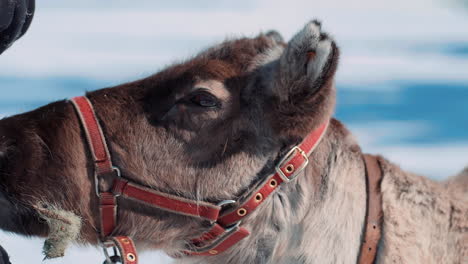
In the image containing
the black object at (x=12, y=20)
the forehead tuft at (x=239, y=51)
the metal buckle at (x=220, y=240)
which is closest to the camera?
the black object at (x=12, y=20)

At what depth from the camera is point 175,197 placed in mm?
5168

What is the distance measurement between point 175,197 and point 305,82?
4.33 feet

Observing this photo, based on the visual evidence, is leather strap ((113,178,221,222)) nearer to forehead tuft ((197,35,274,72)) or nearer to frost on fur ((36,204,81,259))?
frost on fur ((36,204,81,259))

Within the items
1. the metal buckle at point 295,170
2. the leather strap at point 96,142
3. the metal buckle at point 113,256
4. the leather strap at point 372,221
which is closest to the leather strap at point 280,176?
the metal buckle at point 295,170

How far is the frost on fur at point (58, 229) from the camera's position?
16.4ft

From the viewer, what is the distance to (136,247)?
533 cm

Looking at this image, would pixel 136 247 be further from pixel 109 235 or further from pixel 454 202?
pixel 454 202

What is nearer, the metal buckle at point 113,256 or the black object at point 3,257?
the black object at point 3,257

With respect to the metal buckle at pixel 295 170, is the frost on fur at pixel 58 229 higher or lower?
lower

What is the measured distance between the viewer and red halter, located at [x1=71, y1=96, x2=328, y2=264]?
16.6 ft

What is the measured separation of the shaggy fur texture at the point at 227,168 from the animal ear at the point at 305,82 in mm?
10

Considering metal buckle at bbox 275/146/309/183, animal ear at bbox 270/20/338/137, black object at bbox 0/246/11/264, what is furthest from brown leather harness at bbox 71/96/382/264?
black object at bbox 0/246/11/264

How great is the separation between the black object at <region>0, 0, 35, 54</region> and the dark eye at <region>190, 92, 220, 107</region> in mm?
1351

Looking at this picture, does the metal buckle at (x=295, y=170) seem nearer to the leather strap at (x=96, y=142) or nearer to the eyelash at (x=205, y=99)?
the eyelash at (x=205, y=99)
